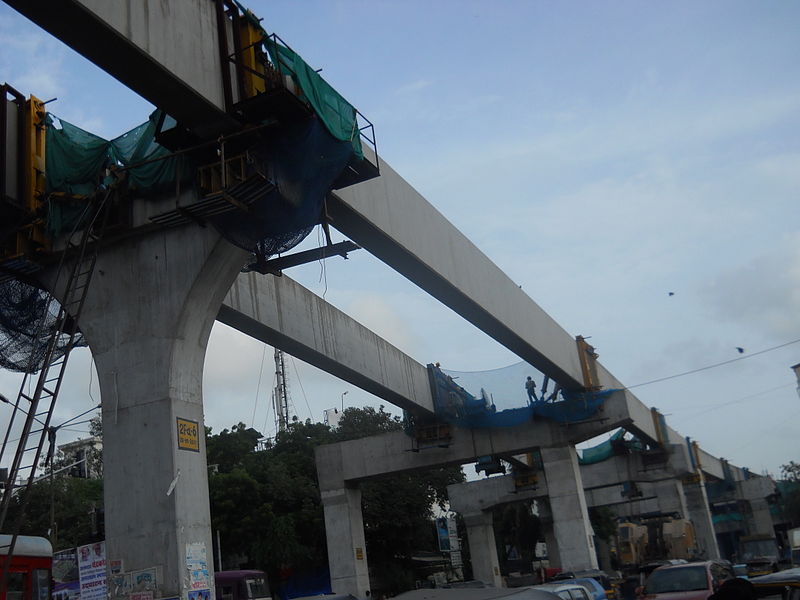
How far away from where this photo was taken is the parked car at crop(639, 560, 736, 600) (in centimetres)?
1403

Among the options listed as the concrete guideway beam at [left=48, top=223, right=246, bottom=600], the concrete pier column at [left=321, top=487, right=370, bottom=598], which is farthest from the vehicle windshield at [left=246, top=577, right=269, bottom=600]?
the concrete guideway beam at [left=48, top=223, right=246, bottom=600]

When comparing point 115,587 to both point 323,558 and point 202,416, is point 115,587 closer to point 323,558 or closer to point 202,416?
point 202,416

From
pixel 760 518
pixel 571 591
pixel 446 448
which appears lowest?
pixel 760 518

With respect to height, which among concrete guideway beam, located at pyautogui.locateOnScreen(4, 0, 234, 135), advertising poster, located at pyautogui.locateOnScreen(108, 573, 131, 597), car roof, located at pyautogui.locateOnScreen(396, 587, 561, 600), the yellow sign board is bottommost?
car roof, located at pyautogui.locateOnScreen(396, 587, 561, 600)

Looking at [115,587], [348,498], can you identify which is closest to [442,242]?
[115,587]

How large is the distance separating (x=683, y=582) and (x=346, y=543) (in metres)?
14.9

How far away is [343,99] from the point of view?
12898 millimetres

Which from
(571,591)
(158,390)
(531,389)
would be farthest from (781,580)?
(531,389)

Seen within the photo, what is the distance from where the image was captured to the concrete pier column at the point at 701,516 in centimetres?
4559

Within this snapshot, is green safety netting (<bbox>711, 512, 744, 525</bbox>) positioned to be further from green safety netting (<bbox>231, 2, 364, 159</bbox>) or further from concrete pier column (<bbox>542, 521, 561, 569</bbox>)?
green safety netting (<bbox>231, 2, 364, 159</bbox>)

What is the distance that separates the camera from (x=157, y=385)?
12.2m

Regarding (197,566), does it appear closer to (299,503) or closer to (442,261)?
(442,261)

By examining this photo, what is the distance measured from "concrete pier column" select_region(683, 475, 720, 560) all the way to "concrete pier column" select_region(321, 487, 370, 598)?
2472 centimetres

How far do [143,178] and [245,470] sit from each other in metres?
28.3
